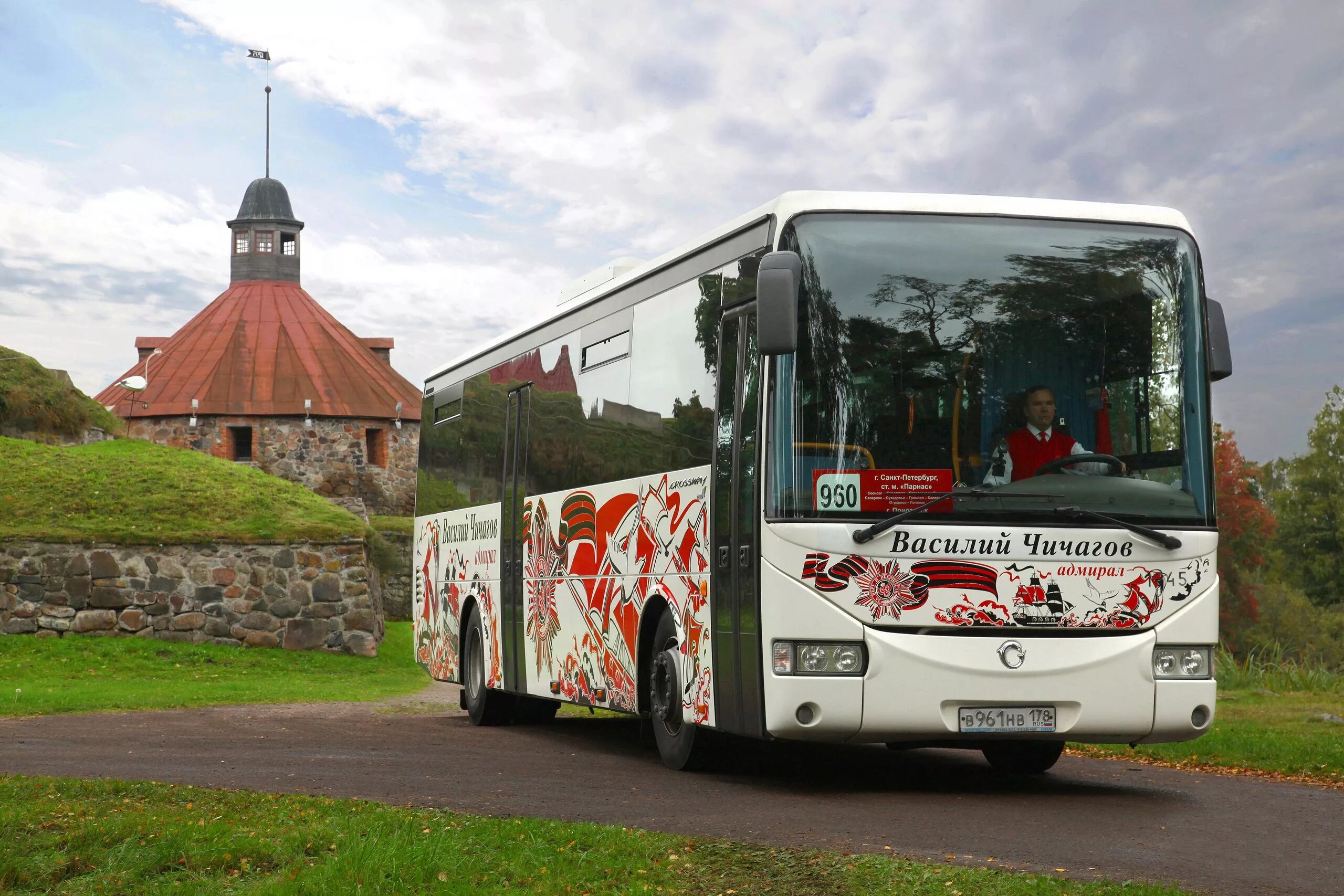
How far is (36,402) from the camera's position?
1231 inches

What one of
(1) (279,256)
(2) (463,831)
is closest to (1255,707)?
(2) (463,831)

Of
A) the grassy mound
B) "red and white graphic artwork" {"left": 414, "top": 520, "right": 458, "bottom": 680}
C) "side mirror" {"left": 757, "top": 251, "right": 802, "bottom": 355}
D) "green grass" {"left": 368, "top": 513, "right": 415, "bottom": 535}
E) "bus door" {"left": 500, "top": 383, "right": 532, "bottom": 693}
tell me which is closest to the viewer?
"side mirror" {"left": 757, "top": 251, "right": 802, "bottom": 355}

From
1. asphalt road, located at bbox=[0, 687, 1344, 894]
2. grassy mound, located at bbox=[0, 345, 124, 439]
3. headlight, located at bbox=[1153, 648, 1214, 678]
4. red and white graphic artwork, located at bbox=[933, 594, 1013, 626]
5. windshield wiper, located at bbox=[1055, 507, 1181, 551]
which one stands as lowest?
asphalt road, located at bbox=[0, 687, 1344, 894]

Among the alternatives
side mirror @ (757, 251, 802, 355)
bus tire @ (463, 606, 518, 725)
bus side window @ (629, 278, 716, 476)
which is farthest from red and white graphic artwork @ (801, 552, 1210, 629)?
bus tire @ (463, 606, 518, 725)

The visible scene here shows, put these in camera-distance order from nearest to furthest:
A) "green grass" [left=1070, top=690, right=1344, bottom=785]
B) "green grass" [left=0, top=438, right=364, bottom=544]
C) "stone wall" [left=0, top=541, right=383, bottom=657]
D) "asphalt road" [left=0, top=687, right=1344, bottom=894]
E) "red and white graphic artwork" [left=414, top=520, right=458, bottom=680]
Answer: "asphalt road" [left=0, top=687, right=1344, bottom=894]
"green grass" [left=1070, top=690, right=1344, bottom=785]
"red and white graphic artwork" [left=414, top=520, right=458, bottom=680]
"stone wall" [left=0, top=541, right=383, bottom=657]
"green grass" [left=0, top=438, right=364, bottom=544]

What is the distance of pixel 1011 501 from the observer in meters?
8.53

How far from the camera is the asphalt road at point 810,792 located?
6.86m

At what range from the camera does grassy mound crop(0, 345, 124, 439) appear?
1214 inches

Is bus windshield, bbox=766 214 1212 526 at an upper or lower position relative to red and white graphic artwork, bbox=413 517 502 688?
upper

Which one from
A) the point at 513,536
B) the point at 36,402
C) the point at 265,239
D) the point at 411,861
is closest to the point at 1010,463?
the point at 411,861

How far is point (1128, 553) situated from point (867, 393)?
170 cm

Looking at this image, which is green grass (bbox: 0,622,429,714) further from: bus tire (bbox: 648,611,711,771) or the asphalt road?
bus tire (bbox: 648,611,711,771)

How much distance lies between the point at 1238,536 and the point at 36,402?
33.6 m

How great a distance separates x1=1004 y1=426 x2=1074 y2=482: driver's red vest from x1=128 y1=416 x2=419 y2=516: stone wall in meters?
39.3
